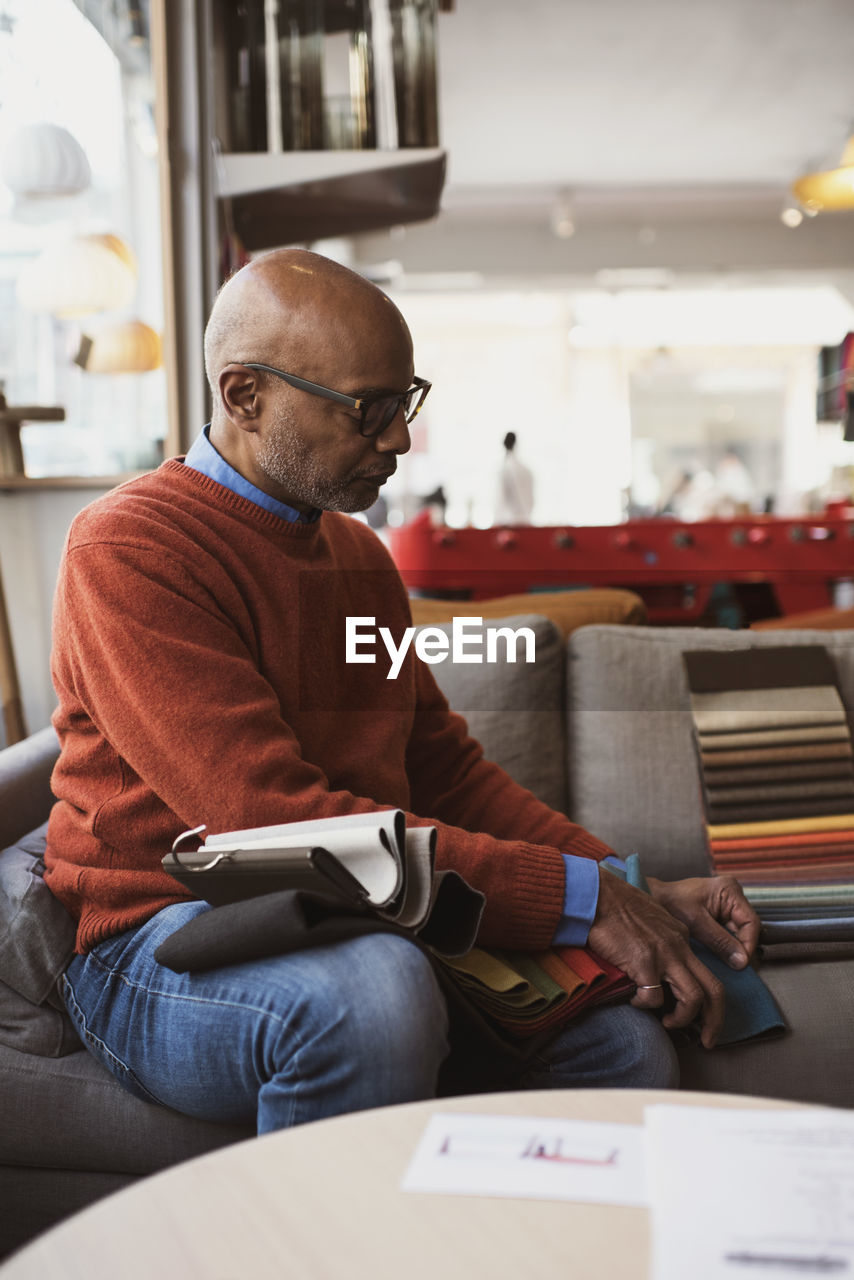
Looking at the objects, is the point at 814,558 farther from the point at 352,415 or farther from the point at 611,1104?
the point at 611,1104

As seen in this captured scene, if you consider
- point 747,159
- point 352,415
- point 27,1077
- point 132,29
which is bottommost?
point 27,1077

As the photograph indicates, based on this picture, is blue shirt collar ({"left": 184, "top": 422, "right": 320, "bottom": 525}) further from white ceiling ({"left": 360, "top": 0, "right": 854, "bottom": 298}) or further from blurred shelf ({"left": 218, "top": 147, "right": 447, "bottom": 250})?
white ceiling ({"left": 360, "top": 0, "right": 854, "bottom": 298})

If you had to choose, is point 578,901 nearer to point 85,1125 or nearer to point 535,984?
point 535,984

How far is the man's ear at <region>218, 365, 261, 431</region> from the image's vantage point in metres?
1.37

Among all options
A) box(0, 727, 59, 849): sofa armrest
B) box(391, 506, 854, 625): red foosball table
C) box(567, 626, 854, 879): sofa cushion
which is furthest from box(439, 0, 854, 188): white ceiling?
box(0, 727, 59, 849): sofa armrest

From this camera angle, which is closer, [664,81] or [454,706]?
[454,706]

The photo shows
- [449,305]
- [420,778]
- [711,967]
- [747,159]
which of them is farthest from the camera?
[449,305]

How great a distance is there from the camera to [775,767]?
188 centimetres

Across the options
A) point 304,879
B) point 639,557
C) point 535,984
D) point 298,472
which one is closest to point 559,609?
point 298,472

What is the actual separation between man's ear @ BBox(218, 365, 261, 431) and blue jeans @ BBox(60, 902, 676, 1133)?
0.57 meters

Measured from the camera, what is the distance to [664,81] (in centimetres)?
594

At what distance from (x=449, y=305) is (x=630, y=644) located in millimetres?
9313

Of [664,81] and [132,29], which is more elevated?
[664,81]

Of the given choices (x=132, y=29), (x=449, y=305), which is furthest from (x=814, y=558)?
(x=449, y=305)
